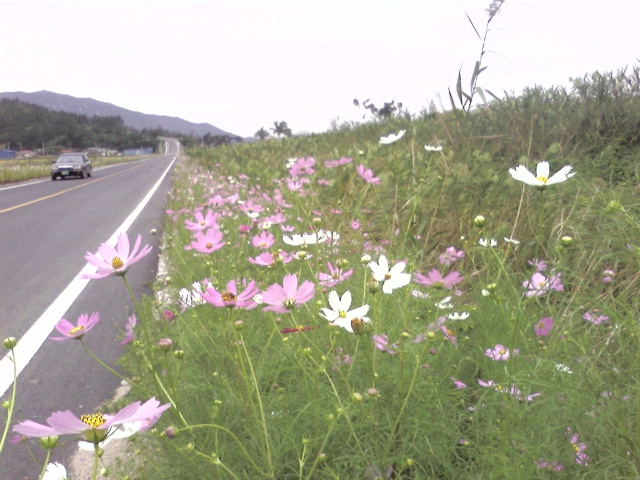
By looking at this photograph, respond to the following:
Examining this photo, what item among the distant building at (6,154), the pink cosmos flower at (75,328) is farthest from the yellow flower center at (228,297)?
the distant building at (6,154)

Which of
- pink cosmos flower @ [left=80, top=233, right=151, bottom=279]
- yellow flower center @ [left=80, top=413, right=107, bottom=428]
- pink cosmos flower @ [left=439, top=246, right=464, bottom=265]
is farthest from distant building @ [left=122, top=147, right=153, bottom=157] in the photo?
yellow flower center @ [left=80, top=413, right=107, bottom=428]

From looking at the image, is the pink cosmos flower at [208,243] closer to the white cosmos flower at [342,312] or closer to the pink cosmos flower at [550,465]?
the white cosmos flower at [342,312]

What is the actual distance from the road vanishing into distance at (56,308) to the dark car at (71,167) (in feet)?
42.6

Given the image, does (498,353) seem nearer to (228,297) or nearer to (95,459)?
(228,297)

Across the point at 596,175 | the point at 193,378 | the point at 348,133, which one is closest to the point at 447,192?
the point at 596,175

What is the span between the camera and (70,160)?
896 inches

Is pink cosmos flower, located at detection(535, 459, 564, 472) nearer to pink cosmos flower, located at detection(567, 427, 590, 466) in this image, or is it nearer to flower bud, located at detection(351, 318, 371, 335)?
pink cosmos flower, located at detection(567, 427, 590, 466)

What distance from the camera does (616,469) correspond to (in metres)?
1.21

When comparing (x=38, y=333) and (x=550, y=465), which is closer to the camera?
(x=550, y=465)

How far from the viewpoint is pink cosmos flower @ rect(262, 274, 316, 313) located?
4.36ft

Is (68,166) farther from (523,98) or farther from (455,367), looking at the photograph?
(455,367)

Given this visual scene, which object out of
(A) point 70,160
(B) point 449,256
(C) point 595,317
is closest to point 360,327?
(C) point 595,317

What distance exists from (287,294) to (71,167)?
75.8 feet

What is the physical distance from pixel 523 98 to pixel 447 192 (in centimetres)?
268
